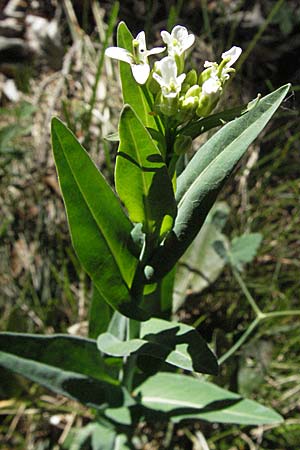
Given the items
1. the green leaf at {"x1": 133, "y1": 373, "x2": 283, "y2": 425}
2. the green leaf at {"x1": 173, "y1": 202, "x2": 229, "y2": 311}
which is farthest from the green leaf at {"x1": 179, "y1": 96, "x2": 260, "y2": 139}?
the green leaf at {"x1": 173, "y1": 202, "x2": 229, "y2": 311}

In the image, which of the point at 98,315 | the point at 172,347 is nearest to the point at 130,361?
the point at 98,315

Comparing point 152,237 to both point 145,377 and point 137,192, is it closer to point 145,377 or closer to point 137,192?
point 137,192

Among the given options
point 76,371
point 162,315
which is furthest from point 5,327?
point 162,315

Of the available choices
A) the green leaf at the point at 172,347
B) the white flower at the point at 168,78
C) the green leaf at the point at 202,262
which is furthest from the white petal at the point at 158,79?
the green leaf at the point at 202,262

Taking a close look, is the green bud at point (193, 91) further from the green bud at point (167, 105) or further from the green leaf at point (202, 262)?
the green leaf at point (202, 262)

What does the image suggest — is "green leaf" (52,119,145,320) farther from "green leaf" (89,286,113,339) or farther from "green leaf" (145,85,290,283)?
"green leaf" (89,286,113,339)
